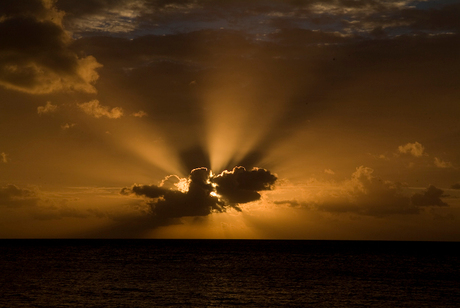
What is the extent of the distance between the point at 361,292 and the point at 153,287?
28.5 metres

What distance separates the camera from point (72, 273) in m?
77.1

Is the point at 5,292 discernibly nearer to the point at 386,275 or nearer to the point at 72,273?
the point at 72,273

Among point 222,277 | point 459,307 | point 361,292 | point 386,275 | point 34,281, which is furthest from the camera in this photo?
point 386,275

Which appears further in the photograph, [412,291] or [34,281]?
[34,281]

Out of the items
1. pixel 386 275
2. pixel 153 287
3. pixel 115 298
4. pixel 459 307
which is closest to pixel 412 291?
pixel 459 307

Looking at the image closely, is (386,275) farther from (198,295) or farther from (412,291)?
(198,295)

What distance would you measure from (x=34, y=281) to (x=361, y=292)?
156 ft

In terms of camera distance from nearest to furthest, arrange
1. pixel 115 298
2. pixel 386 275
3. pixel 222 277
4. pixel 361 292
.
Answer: pixel 115 298
pixel 361 292
pixel 222 277
pixel 386 275

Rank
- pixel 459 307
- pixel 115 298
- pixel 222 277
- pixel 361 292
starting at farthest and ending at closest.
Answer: pixel 222 277
pixel 361 292
pixel 115 298
pixel 459 307

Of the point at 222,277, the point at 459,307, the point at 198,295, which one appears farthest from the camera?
the point at 222,277

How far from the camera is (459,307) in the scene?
46.9 metres

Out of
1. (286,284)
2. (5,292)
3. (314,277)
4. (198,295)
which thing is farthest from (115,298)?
(314,277)

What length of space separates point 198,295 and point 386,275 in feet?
143

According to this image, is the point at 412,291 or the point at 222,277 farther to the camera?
the point at 222,277
